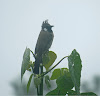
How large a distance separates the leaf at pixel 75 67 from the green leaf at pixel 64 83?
0.06 meters

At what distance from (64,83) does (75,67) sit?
0.07 metres

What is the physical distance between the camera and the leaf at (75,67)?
77 centimetres

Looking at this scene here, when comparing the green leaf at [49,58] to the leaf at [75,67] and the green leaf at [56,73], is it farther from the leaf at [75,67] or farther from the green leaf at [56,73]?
the leaf at [75,67]

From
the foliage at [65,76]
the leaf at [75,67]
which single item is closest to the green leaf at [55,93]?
the foliage at [65,76]

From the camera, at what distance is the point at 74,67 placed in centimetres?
84

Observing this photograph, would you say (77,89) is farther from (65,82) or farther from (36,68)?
(36,68)

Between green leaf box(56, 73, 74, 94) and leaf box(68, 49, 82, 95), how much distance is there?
0.06 metres

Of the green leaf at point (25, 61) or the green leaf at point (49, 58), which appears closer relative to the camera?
the green leaf at point (25, 61)

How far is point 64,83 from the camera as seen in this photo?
87 cm

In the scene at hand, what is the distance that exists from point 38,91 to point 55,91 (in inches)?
4.4

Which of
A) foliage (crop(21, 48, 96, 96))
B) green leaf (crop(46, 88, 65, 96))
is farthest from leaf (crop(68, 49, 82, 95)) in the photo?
green leaf (crop(46, 88, 65, 96))

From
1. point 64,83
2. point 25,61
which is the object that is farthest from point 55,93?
point 25,61

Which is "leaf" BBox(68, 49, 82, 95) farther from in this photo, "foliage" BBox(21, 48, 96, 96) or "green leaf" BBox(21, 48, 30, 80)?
"green leaf" BBox(21, 48, 30, 80)

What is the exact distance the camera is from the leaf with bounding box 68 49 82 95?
0.77 meters
